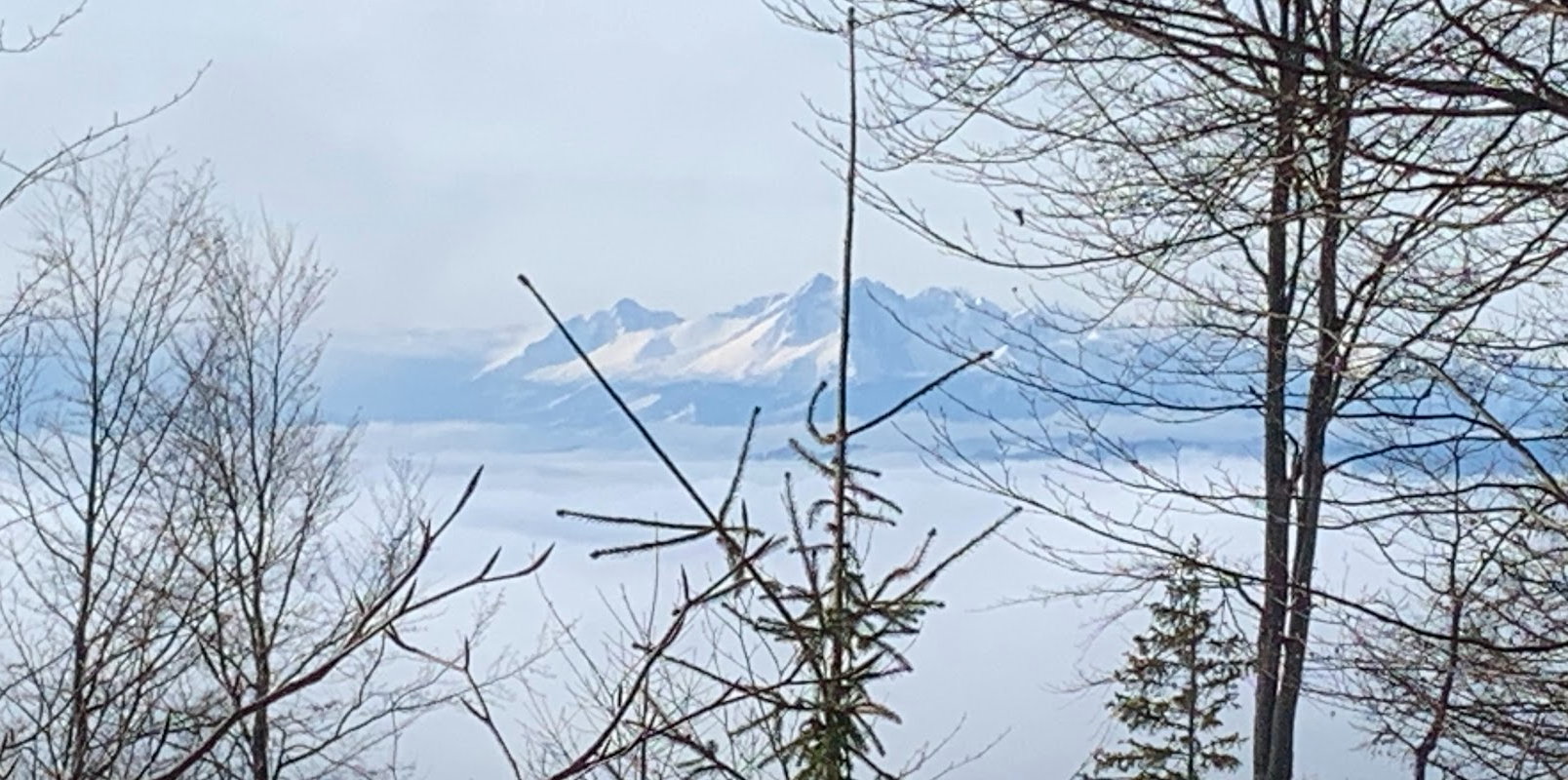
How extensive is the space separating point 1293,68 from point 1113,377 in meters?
2.76

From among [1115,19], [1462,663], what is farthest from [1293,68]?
[1462,663]

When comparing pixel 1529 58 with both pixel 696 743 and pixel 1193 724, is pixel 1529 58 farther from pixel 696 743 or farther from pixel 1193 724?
pixel 1193 724

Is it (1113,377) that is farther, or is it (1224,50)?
(1113,377)

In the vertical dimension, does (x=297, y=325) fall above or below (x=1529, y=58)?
above

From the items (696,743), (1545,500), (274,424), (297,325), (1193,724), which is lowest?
(696,743)

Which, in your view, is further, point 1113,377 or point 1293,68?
point 1113,377

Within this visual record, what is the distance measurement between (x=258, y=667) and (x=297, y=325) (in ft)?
7.87

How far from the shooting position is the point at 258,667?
29.9ft

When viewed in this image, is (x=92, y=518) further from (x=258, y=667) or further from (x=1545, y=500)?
(x=1545, y=500)

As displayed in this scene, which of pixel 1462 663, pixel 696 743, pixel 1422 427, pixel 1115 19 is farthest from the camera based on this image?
pixel 1422 427

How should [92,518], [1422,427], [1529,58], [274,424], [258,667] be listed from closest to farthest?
[1529,58] → [1422,427] → [92,518] → [258,667] → [274,424]

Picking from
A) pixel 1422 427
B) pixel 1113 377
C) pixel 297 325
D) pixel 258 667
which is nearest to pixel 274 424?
pixel 297 325

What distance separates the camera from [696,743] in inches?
85.5

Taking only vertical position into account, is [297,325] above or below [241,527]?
above
